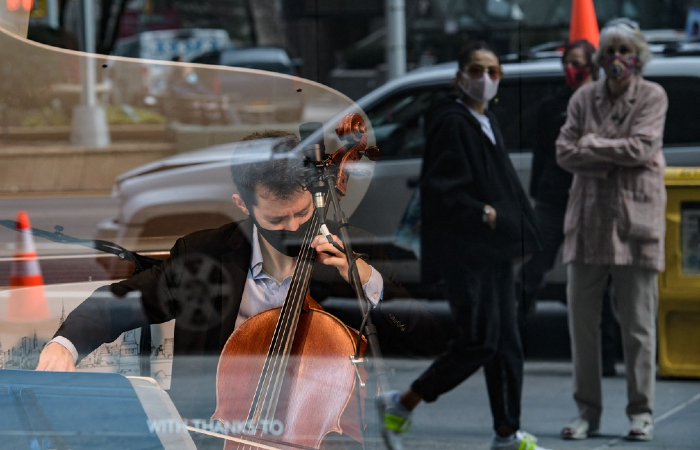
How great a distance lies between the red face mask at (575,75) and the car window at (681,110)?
0.83 feet

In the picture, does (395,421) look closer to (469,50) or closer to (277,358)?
(469,50)

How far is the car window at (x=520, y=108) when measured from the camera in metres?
4.11

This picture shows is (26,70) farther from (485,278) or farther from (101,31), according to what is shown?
(485,278)

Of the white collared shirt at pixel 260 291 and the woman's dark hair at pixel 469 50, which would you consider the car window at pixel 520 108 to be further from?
the white collared shirt at pixel 260 291

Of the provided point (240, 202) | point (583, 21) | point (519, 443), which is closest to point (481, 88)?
point (583, 21)

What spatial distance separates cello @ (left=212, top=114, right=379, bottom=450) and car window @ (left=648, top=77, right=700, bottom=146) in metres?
2.02

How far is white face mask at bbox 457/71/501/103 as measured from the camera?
4.07 meters

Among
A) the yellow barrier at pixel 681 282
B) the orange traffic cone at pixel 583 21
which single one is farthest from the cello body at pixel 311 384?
the yellow barrier at pixel 681 282

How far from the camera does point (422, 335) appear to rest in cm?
274

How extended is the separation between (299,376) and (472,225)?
1825 millimetres

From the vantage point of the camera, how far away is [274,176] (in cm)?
266

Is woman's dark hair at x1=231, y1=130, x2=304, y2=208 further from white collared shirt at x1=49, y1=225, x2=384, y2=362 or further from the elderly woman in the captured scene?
the elderly woman

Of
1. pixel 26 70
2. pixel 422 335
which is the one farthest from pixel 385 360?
pixel 26 70

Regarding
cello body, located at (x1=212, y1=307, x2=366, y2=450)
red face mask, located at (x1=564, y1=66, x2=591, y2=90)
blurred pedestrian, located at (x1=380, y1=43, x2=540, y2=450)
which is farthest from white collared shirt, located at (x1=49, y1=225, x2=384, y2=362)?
red face mask, located at (x1=564, y1=66, x2=591, y2=90)
